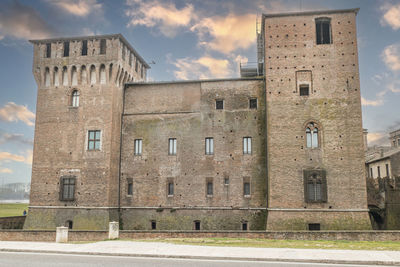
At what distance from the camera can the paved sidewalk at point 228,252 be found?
1431cm

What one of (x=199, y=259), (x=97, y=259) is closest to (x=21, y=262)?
(x=97, y=259)

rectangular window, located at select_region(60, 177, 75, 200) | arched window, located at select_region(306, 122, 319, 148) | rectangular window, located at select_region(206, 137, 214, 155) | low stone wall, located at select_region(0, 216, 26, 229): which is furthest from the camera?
rectangular window, located at select_region(206, 137, 214, 155)

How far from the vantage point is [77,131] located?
29484mm

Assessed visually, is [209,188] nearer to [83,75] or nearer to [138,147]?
[138,147]

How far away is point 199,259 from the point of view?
14.8 metres

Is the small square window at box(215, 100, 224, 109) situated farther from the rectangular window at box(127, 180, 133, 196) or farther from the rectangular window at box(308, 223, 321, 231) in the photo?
the rectangular window at box(308, 223, 321, 231)

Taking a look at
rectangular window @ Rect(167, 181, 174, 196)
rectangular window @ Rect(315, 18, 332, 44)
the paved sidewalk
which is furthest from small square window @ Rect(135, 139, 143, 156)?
rectangular window @ Rect(315, 18, 332, 44)

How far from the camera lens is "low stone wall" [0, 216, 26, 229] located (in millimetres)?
28891

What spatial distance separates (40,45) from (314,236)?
2518cm

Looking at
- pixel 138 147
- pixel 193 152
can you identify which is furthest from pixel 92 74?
pixel 193 152

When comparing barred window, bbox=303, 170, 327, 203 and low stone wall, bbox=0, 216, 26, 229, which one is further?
low stone wall, bbox=0, 216, 26, 229

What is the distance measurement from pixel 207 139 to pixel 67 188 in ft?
36.7

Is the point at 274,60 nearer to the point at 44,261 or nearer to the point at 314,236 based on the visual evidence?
the point at 314,236

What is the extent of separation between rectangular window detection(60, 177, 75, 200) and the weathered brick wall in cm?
369
